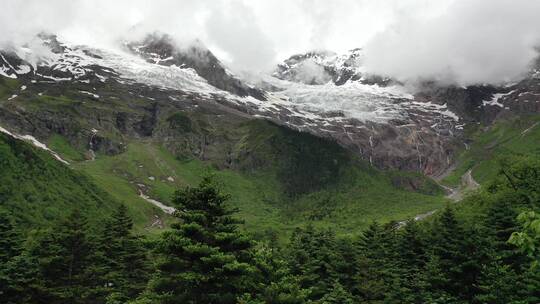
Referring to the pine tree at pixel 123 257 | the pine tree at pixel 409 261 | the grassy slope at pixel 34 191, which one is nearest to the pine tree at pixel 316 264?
the pine tree at pixel 409 261

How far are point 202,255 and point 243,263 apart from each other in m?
2.50

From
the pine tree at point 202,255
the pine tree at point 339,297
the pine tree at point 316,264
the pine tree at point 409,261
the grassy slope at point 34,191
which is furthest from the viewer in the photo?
the grassy slope at point 34,191

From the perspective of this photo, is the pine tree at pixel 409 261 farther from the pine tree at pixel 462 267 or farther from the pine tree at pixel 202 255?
the pine tree at pixel 202 255

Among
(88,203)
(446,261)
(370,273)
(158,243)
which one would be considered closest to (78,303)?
(158,243)

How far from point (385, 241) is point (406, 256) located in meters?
4.62

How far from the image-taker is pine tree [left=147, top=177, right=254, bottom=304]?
92.6ft

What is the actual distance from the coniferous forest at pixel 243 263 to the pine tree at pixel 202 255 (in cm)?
6

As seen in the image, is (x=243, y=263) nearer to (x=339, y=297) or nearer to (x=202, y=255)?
(x=202, y=255)

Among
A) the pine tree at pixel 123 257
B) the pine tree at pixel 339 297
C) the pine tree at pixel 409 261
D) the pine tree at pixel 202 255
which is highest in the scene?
the pine tree at pixel 202 255

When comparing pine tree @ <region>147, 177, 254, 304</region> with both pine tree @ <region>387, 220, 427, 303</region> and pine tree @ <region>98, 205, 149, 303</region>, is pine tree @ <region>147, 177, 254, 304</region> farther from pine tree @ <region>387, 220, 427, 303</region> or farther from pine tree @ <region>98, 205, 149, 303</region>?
pine tree @ <region>98, 205, 149, 303</region>

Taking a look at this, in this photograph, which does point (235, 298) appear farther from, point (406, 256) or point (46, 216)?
point (46, 216)

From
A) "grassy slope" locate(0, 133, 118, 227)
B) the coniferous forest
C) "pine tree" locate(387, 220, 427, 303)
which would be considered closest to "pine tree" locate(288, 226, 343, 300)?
the coniferous forest

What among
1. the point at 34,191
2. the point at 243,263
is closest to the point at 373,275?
the point at 243,263

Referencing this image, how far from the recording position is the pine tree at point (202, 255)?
1111 inches
